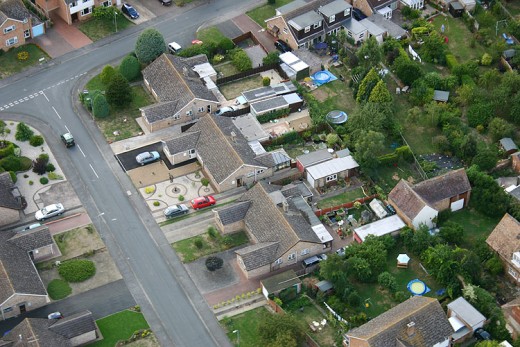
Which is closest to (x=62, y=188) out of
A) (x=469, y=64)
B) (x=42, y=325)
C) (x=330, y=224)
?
(x=42, y=325)

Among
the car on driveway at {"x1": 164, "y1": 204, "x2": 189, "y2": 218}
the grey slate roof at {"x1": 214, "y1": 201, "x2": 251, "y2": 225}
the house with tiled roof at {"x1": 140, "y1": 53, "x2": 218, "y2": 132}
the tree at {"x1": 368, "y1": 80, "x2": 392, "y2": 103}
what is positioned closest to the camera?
the grey slate roof at {"x1": 214, "y1": 201, "x2": 251, "y2": 225}

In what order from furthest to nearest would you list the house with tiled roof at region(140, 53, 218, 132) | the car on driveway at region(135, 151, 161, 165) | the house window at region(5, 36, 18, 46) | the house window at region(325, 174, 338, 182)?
the house window at region(5, 36, 18, 46), the house with tiled roof at region(140, 53, 218, 132), the car on driveway at region(135, 151, 161, 165), the house window at region(325, 174, 338, 182)

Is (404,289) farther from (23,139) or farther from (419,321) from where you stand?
(23,139)

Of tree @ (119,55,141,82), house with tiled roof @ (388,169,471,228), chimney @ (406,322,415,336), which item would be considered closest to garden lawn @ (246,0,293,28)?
A: tree @ (119,55,141,82)

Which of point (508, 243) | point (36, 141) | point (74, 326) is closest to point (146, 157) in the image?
point (36, 141)

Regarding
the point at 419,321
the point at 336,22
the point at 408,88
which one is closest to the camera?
the point at 419,321

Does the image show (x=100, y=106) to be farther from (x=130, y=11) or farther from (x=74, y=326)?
(x=74, y=326)

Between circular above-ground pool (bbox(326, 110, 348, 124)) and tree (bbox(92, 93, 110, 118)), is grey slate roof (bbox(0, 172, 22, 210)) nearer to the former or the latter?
tree (bbox(92, 93, 110, 118))

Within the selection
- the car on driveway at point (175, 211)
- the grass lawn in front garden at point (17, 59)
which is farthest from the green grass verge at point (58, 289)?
the grass lawn in front garden at point (17, 59)
